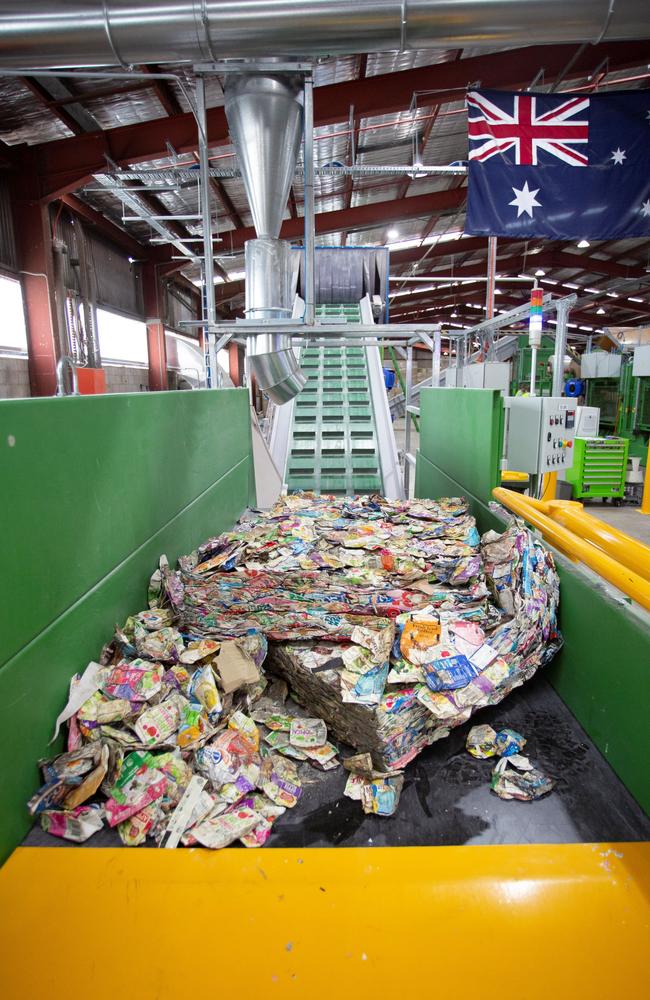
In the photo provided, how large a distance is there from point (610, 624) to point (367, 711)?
84 cm

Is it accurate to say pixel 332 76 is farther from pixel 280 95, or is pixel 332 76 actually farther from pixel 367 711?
pixel 367 711

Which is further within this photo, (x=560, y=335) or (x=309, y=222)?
(x=309, y=222)

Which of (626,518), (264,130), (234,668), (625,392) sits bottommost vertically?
(626,518)

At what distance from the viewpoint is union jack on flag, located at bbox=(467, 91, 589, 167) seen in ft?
17.5

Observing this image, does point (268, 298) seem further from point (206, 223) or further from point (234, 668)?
point (234, 668)

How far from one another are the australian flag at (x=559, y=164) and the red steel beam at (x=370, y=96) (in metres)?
2.01

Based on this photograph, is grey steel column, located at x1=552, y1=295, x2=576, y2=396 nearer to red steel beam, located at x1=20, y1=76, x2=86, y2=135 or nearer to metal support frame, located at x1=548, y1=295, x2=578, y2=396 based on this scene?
metal support frame, located at x1=548, y1=295, x2=578, y2=396

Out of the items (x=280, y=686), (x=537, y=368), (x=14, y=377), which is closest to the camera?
(x=280, y=686)

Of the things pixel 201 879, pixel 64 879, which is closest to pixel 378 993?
pixel 201 879

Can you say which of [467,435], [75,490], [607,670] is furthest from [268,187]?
[607,670]

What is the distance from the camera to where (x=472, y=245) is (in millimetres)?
14836

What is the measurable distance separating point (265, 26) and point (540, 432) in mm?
2941

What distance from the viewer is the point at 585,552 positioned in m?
1.92

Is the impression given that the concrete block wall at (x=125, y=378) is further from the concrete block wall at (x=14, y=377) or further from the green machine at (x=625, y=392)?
the green machine at (x=625, y=392)
